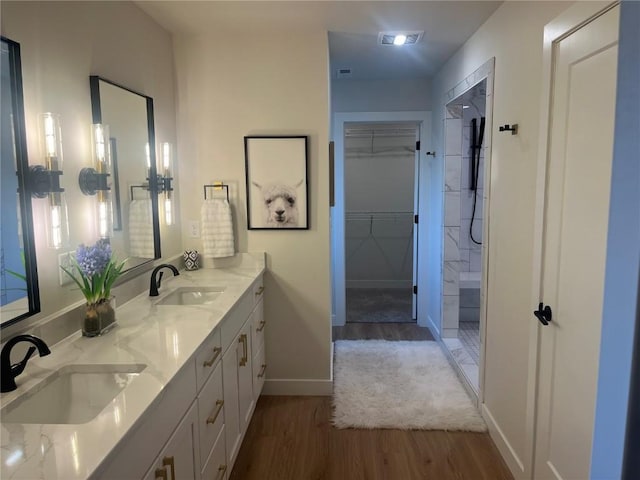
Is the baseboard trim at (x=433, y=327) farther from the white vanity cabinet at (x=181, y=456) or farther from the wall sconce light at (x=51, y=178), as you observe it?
the wall sconce light at (x=51, y=178)

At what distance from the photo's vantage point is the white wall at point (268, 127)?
2.82 metres

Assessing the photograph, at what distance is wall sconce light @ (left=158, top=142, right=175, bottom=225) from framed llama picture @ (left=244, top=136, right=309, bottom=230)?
0.51 m

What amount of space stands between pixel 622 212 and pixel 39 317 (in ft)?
5.74

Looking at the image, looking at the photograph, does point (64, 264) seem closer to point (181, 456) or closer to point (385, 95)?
point (181, 456)

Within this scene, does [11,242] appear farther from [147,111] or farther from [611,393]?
[611,393]

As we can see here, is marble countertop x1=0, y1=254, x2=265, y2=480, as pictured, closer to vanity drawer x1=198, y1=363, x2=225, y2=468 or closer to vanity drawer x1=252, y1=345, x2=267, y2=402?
vanity drawer x1=198, y1=363, x2=225, y2=468

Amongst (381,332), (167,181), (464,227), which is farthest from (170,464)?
(464,227)

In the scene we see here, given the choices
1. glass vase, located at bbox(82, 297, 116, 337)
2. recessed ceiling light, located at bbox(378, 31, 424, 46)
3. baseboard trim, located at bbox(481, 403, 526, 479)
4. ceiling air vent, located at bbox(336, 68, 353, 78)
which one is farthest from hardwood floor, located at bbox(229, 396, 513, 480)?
ceiling air vent, located at bbox(336, 68, 353, 78)

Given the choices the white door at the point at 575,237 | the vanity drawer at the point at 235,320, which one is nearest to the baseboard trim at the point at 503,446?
the white door at the point at 575,237

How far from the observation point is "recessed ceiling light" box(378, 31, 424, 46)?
2811mm

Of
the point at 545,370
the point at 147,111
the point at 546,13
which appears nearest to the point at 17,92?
the point at 147,111

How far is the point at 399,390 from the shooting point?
10.2 feet

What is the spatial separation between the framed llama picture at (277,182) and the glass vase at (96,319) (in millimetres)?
1365

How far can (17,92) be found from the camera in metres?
1.41
